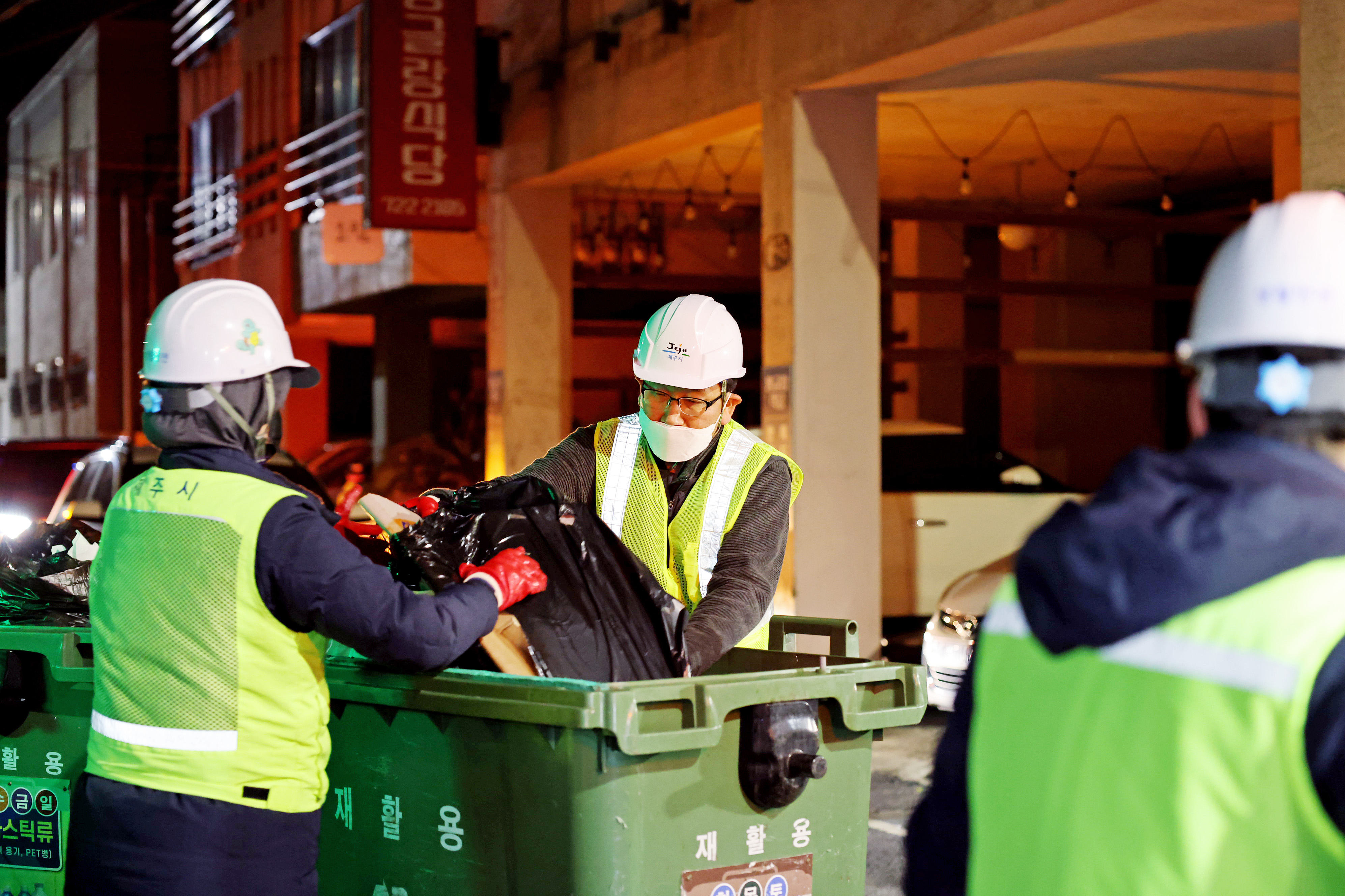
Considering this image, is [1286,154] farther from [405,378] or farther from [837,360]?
[405,378]

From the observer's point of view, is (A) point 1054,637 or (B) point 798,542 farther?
(B) point 798,542

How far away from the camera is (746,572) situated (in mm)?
4301

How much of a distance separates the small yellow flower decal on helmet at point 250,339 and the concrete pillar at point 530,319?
1209 centimetres

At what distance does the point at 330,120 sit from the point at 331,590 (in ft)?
68.8

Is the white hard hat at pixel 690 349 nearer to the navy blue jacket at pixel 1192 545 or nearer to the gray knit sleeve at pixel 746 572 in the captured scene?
the gray knit sleeve at pixel 746 572

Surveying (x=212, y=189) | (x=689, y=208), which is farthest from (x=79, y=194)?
(x=689, y=208)

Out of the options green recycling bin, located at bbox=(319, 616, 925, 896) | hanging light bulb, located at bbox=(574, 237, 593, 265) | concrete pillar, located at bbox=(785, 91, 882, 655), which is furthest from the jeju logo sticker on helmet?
hanging light bulb, located at bbox=(574, 237, 593, 265)

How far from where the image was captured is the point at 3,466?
435 inches

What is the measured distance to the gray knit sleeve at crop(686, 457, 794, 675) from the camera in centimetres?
398

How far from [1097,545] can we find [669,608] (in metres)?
2.26

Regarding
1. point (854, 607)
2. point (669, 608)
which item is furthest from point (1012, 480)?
point (669, 608)

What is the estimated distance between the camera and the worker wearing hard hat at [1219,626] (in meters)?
1.53

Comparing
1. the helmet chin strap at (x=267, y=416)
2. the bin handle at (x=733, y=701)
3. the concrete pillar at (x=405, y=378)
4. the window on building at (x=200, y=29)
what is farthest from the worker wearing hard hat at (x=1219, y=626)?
the window on building at (x=200, y=29)

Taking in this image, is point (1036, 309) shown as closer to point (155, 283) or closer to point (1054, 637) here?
point (1054, 637)
